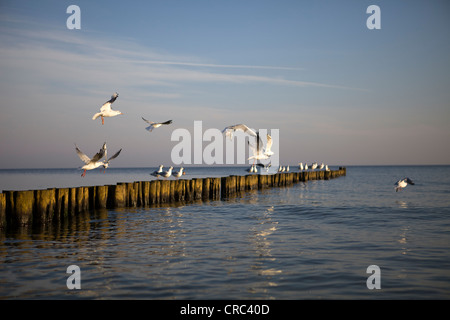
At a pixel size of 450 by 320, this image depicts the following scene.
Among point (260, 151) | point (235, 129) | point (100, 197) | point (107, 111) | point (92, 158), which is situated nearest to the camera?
point (107, 111)

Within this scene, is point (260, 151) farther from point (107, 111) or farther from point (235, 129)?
point (107, 111)

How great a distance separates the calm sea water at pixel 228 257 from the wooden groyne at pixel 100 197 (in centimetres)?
69

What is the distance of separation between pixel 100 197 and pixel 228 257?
9.69 meters

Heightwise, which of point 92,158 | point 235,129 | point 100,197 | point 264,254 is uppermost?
point 235,129

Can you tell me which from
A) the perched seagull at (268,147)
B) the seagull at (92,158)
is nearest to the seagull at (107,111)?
the seagull at (92,158)

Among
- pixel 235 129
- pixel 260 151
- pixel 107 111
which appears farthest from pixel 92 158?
pixel 260 151

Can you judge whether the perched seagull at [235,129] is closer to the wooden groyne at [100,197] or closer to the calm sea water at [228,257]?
the calm sea water at [228,257]

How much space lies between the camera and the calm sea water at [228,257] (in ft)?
22.1

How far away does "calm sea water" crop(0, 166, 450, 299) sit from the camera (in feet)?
22.1

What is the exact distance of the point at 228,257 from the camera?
9.05 meters
